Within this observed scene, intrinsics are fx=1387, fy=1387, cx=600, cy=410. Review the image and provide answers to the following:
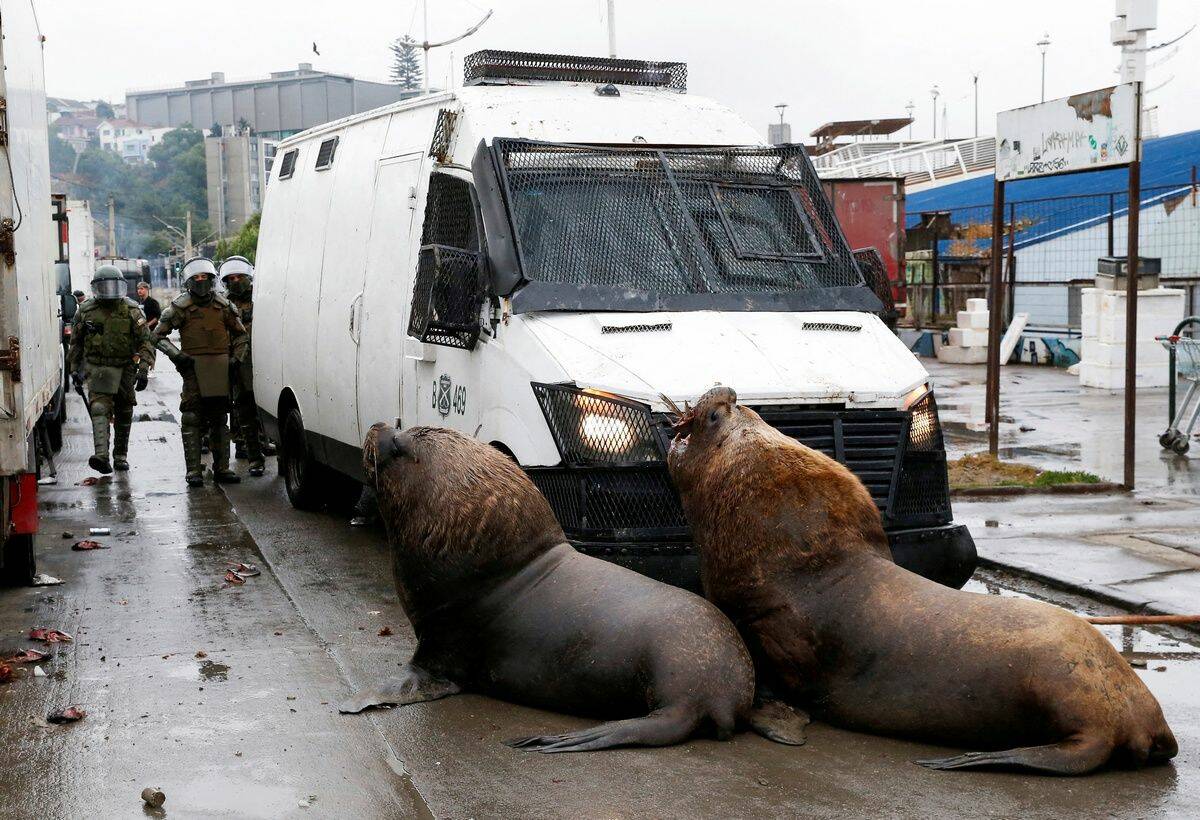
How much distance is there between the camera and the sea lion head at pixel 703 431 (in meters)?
5.55

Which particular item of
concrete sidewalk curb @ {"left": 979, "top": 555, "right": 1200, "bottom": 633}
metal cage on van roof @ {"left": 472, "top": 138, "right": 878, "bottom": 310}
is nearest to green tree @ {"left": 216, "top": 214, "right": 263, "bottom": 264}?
metal cage on van roof @ {"left": 472, "top": 138, "right": 878, "bottom": 310}

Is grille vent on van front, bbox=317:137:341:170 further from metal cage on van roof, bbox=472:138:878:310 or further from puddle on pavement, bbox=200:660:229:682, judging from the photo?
puddle on pavement, bbox=200:660:229:682

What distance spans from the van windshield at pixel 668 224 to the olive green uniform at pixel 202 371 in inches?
219

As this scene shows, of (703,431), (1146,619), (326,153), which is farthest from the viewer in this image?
(326,153)

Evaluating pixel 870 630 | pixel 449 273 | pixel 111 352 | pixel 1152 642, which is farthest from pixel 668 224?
pixel 111 352

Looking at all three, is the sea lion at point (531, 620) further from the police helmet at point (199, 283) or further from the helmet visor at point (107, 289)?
the helmet visor at point (107, 289)

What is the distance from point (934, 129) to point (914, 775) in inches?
3034

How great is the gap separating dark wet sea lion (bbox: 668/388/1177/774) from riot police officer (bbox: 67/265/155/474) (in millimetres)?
8478

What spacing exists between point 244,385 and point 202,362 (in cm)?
71

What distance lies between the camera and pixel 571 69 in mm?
8820

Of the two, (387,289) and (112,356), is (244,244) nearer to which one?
(112,356)

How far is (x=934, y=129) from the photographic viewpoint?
7781 centimetres

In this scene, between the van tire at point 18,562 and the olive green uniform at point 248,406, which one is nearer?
the van tire at point 18,562

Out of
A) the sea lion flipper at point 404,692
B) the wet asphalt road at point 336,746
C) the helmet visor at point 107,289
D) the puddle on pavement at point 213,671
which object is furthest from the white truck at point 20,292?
the helmet visor at point 107,289
